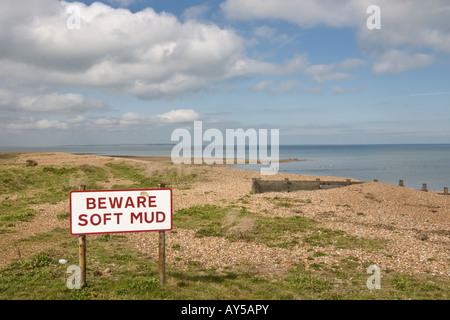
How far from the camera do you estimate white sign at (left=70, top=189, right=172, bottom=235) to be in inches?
314

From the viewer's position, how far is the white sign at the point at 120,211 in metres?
7.97

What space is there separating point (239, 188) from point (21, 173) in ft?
68.8

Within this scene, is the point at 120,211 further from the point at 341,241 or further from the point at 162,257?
the point at 341,241

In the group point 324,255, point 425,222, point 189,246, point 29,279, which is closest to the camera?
point 29,279

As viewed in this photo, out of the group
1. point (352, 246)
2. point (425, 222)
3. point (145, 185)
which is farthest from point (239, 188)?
point (352, 246)

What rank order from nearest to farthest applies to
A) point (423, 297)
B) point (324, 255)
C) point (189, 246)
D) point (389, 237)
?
point (423, 297) < point (324, 255) < point (189, 246) < point (389, 237)

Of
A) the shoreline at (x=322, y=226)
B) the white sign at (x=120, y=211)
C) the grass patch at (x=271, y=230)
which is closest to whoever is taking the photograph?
the white sign at (x=120, y=211)

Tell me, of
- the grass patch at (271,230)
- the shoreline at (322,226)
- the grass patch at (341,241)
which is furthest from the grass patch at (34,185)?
the grass patch at (341,241)

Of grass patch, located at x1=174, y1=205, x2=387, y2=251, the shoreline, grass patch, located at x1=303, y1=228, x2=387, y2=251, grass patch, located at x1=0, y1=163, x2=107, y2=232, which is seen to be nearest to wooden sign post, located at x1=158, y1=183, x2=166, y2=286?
the shoreline

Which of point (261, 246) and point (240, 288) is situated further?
point (261, 246)

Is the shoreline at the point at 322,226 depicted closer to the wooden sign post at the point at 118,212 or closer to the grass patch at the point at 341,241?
the grass patch at the point at 341,241

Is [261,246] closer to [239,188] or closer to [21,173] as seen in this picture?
[239,188]

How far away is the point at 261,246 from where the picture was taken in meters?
12.6

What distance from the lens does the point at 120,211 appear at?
26.7ft
